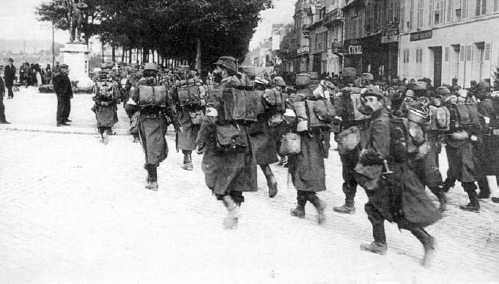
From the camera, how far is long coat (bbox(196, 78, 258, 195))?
6.25 meters

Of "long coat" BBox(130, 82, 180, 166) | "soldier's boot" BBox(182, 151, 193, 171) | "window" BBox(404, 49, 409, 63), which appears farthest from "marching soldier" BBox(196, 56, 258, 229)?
"window" BBox(404, 49, 409, 63)

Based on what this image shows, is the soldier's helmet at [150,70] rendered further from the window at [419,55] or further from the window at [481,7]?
the window at [419,55]

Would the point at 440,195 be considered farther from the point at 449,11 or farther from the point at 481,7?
the point at 449,11

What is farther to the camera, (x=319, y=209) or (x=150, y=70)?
(x=150, y=70)

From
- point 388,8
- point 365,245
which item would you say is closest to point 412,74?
point 388,8

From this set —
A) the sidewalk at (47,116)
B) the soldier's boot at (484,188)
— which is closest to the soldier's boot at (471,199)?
the soldier's boot at (484,188)

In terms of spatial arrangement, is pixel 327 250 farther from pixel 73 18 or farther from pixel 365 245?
pixel 73 18

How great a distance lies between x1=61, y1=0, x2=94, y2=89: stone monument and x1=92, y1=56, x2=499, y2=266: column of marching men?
1690cm

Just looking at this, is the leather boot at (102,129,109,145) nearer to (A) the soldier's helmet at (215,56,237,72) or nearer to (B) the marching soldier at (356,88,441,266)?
(A) the soldier's helmet at (215,56,237,72)

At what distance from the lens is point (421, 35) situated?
950 inches

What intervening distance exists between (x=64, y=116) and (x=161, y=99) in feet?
28.0

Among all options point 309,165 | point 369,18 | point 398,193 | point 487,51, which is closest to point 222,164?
point 309,165

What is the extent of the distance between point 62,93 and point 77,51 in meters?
10.6

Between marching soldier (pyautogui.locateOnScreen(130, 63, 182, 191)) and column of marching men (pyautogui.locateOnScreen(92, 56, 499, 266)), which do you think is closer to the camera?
column of marching men (pyautogui.locateOnScreen(92, 56, 499, 266))
